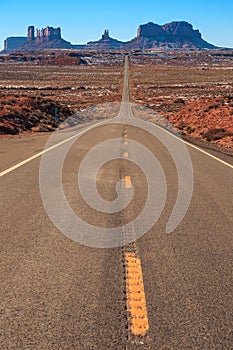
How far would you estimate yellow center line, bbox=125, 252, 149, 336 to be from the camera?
3.24m

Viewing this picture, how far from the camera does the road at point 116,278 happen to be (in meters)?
3.13

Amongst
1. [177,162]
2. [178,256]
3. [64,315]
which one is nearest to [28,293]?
[64,315]

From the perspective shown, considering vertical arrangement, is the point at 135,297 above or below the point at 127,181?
above

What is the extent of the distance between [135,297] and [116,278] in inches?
17.4

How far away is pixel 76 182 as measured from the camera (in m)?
8.91

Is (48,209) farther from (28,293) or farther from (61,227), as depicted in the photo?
(28,293)

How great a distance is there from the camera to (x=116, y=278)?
13.6 feet

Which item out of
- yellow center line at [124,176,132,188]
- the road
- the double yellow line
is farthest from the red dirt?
the double yellow line

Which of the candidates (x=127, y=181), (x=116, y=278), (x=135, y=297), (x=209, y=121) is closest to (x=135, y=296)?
(x=135, y=297)

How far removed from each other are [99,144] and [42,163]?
490 cm

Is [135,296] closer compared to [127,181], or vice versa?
[135,296]

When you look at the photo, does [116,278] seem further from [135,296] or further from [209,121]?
[209,121]

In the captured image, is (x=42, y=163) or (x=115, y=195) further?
(x=42, y=163)

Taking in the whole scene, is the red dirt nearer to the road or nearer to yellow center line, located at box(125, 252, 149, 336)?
the road
